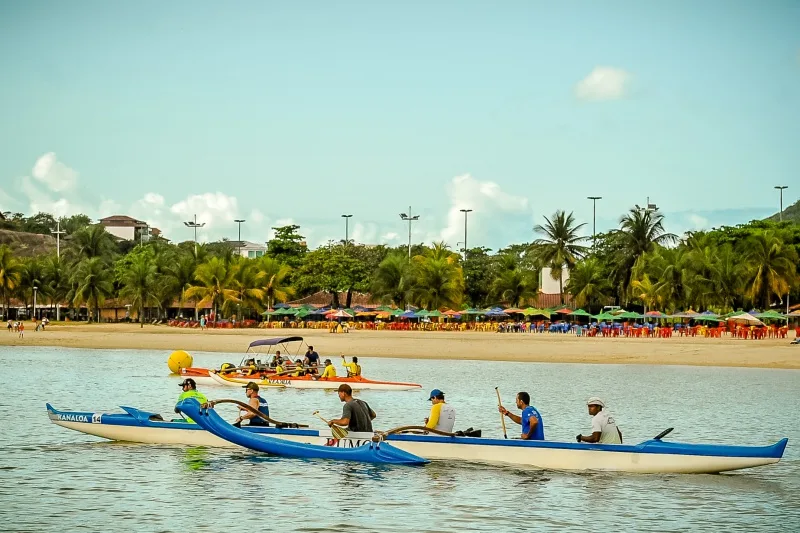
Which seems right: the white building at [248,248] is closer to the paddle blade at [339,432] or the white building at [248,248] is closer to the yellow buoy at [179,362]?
the yellow buoy at [179,362]

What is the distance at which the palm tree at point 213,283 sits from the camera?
273 feet

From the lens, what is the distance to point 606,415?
1588cm

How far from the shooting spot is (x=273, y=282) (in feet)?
291

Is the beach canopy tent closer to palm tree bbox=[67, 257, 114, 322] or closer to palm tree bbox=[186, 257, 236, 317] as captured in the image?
palm tree bbox=[186, 257, 236, 317]

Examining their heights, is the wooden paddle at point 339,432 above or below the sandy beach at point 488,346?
below

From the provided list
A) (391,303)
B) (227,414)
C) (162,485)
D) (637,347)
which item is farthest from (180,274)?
(162,485)

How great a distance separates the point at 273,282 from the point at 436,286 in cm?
1530

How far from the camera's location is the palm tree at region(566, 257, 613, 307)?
84.7 meters

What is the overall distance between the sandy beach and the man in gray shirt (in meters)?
30.9

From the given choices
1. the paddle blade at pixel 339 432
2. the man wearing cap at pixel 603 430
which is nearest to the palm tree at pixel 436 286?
the paddle blade at pixel 339 432

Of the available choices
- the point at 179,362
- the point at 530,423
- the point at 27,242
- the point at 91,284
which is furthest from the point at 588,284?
the point at 27,242

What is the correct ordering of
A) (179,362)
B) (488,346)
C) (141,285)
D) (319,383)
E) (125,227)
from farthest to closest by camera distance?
(125,227)
(141,285)
(488,346)
(179,362)
(319,383)

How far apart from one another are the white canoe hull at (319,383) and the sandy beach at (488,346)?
17.6 metres

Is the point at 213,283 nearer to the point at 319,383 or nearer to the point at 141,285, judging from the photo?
the point at 141,285
